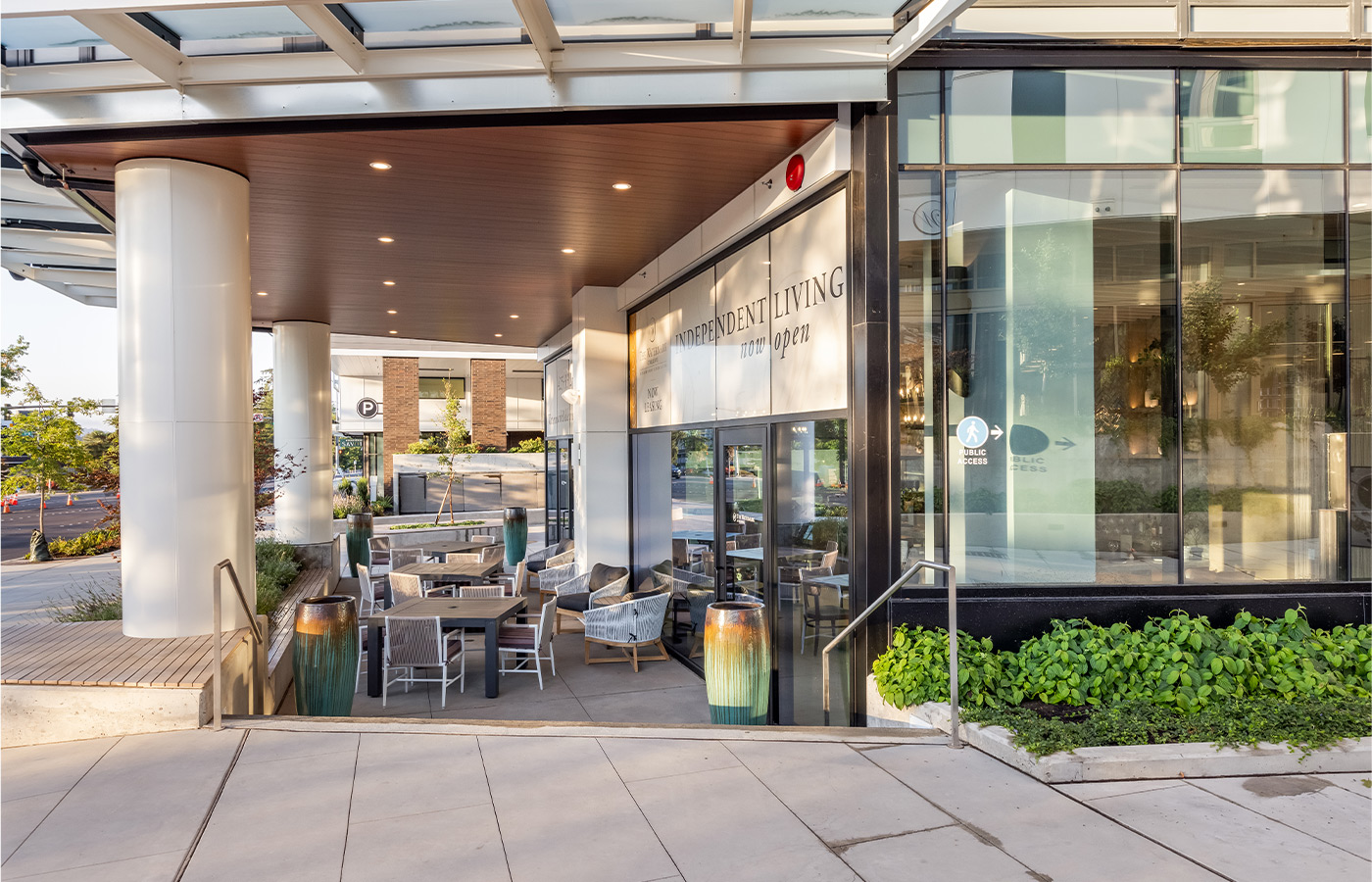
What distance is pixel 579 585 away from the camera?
11.5 m

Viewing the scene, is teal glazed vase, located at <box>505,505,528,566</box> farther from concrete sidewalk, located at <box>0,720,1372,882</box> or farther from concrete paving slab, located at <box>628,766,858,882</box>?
concrete paving slab, located at <box>628,766,858,882</box>

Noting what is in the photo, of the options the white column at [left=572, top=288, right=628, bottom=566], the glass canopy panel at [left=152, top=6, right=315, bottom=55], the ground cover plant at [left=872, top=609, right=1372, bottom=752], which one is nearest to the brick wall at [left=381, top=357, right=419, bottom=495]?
the white column at [left=572, top=288, right=628, bottom=566]

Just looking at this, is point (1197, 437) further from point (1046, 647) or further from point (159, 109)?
point (159, 109)

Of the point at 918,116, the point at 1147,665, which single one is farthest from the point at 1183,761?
the point at 918,116

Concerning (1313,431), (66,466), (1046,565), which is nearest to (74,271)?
(66,466)

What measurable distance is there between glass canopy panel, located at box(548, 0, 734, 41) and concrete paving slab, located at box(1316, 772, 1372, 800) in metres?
5.50

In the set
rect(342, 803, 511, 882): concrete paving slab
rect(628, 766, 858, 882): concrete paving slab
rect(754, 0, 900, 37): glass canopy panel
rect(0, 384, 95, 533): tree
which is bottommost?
rect(628, 766, 858, 882): concrete paving slab

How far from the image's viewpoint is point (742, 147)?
6660mm

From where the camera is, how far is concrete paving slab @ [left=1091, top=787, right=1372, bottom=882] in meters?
3.51

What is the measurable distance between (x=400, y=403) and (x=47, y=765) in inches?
1104

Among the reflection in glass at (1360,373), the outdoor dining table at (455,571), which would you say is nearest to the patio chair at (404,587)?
the outdoor dining table at (455,571)

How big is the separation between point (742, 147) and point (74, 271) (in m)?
10.9

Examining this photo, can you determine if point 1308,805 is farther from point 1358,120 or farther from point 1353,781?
point 1358,120

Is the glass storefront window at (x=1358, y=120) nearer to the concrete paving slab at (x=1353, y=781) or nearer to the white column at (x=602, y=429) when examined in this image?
the concrete paving slab at (x=1353, y=781)
